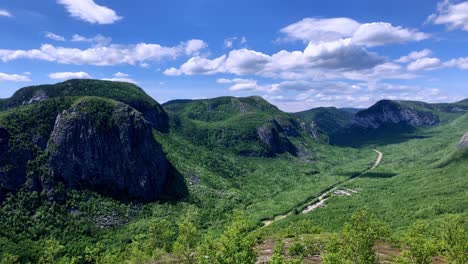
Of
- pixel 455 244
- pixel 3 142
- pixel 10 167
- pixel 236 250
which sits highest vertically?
pixel 3 142

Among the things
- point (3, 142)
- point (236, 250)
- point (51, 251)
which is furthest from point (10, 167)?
point (236, 250)

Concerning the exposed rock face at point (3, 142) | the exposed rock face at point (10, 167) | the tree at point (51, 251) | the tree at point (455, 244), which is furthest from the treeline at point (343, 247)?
the exposed rock face at point (3, 142)

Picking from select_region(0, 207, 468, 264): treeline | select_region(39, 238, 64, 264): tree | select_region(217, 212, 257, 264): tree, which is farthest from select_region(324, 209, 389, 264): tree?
select_region(39, 238, 64, 264): tree

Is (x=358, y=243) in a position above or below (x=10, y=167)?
below

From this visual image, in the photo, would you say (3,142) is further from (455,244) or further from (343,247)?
(455,244)

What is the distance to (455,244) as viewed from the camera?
89.1 metres

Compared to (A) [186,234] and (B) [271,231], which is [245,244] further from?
(B) [271,231]

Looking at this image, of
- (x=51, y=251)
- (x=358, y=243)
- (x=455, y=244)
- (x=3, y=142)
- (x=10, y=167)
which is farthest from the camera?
(x=3, y=142)

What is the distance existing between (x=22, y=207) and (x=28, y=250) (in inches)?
1286

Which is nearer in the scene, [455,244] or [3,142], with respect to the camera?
[455,244]

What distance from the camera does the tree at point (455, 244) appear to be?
78.9 metres

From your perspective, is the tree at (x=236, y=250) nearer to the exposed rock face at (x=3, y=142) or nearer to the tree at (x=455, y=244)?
the tree at (x=455, y=244)

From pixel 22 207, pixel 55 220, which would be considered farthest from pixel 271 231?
pixel 22 207

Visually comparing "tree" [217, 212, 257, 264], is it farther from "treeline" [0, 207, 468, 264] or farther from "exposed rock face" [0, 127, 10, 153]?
"exposed rock face" [0, 127, 10, 153]
